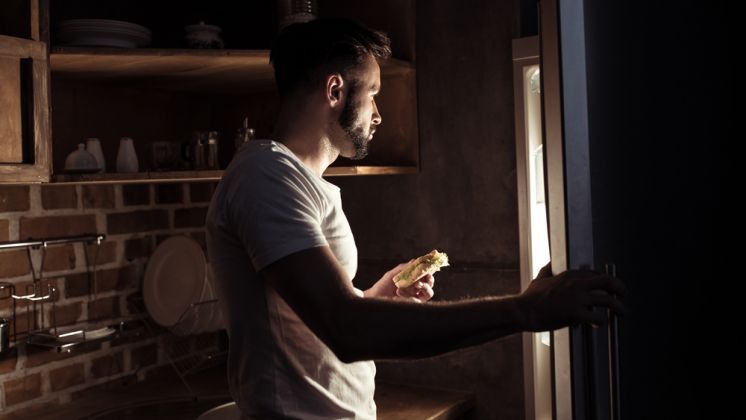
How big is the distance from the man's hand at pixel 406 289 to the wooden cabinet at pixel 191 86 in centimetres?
46

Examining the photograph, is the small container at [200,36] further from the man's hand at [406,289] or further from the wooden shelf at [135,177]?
the man's hand at [406,289]

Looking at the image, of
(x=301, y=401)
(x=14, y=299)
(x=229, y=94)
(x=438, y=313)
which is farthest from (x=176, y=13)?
(x=438, y=313)

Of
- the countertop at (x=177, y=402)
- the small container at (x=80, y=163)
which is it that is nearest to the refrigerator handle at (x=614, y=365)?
the countertop at (x=177, y=402)

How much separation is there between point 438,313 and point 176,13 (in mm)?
1781

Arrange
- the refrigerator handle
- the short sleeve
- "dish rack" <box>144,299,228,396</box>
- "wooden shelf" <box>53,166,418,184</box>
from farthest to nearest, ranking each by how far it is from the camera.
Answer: "dish rack" <box>144,299,228,396</box>, "wooden shelf" <box>53,166,418,184</box>, the short sleeve, the refrigerator handle

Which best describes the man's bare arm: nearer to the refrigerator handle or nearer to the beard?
the refrigerator handle

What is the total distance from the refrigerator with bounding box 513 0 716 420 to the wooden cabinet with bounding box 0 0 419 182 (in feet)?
4.11

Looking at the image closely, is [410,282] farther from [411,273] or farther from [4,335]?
[4,335]

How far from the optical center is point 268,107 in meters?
2.64

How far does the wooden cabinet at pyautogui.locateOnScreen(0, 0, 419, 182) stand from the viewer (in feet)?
6.63

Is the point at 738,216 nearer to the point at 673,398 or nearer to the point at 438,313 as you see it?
the point at 673,398

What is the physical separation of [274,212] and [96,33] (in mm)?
917

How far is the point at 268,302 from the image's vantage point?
135 cm

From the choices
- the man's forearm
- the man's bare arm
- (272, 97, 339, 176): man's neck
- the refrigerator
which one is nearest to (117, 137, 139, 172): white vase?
(272, 97, 339, 176): man's neck
